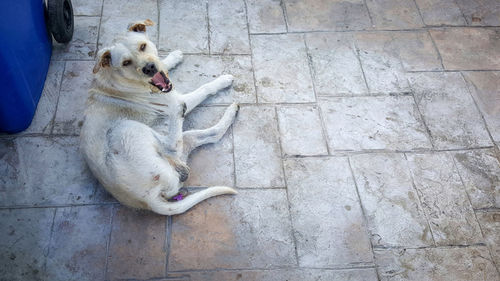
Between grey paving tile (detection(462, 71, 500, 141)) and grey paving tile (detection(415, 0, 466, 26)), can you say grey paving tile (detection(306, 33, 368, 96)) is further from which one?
grey paving tile (detection(462, 71, 500, 141))

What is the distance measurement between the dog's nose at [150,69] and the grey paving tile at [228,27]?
1790mm

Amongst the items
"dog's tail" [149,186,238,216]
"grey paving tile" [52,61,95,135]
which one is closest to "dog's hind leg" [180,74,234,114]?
"dog's tail" [149,186,238,216]

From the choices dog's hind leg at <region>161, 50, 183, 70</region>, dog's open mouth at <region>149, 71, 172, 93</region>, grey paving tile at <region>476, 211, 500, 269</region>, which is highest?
dog's open mouth at <region>149, 71, 172, 93</region>

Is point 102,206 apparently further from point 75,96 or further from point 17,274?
point 75,96

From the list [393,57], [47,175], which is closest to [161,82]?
[47,175]

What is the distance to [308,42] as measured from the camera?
5012 mm

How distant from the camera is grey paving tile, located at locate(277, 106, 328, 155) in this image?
4.18 meters

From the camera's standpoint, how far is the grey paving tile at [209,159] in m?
3.92

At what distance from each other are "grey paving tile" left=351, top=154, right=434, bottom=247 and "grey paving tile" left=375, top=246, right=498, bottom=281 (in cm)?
9

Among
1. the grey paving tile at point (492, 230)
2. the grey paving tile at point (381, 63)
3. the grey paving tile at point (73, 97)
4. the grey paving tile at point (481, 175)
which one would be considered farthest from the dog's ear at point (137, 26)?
the grey paving tile at point (492, 230)

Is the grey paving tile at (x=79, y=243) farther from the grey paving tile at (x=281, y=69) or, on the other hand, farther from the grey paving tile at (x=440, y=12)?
the grey paving tile at (x=440, y=12)

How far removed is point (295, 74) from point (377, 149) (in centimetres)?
125

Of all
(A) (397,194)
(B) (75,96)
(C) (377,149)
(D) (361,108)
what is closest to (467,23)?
(D) (361,108)

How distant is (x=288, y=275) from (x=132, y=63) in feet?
6.93
